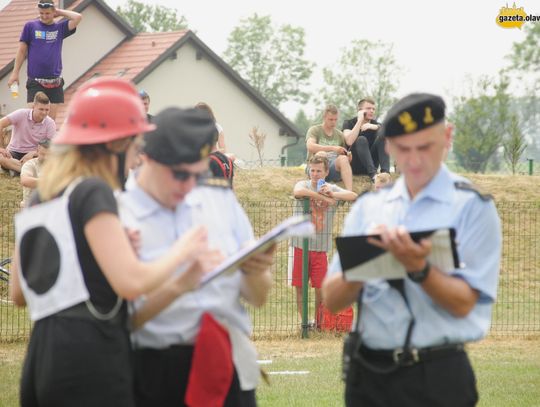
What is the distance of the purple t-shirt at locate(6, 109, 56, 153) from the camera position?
15.6 metres

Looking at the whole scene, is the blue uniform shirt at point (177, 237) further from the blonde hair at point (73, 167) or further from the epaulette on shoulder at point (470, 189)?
the epaulette on shoulder at point (470, 189)

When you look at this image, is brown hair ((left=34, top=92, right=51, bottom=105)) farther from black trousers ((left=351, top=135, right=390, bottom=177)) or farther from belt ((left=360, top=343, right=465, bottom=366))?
belt ((left=360, top=343, right=465, bottom=366))

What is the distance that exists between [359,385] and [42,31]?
12.8 meters

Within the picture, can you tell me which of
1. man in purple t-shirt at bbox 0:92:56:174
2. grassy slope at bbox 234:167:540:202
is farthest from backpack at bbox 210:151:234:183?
grassy slope at bbox 234:167:540:202

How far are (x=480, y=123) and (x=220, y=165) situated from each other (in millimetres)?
56870

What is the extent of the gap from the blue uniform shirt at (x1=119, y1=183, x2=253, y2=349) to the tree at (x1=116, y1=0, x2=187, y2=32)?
304 feet

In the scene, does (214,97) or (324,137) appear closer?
(324,137)

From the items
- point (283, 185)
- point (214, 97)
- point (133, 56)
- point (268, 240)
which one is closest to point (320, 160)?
point (283, 185)

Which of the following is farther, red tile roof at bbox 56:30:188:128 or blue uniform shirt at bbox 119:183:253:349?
red tile roof at bbox 56:30:188:128

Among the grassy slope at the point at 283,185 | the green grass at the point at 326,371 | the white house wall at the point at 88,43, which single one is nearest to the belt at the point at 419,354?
the green grass at the point at 326,371

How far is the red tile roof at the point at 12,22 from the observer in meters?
39.2

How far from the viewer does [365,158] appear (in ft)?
56.9

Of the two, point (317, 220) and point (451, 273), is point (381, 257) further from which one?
point (317, 220)

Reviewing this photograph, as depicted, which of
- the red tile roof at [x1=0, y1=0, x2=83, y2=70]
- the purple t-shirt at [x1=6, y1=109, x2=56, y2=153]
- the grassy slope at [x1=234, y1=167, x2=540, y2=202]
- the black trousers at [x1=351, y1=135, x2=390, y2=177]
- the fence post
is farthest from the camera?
the red tile roof at [x1=0, y1=0, x2=83, y2=70]
